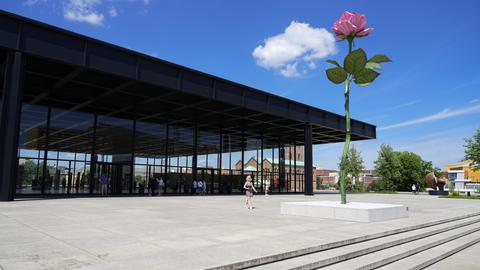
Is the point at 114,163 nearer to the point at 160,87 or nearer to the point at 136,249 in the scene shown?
the point at 160,87

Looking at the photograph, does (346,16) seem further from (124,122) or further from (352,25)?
(124,122)

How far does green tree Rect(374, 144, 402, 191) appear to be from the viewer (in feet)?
233

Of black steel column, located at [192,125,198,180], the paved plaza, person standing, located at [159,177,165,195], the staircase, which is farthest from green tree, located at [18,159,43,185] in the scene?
the staircase

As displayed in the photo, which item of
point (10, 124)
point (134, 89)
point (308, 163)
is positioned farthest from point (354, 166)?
point (10, 124)

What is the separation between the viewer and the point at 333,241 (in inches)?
298

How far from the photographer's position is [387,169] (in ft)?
235

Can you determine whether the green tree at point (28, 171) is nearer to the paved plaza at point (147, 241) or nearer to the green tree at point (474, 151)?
the paved plaza at point (147, 241)

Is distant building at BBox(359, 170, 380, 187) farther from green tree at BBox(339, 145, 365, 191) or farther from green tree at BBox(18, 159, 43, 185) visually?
green tree at BBox(18, 159, 43, 185)

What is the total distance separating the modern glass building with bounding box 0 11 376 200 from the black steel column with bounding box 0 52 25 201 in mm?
40

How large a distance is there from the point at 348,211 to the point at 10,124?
1424 centimetres

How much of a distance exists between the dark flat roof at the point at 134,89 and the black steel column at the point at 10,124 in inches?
29.6

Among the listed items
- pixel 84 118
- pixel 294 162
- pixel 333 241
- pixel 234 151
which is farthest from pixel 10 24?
pixel 294 162

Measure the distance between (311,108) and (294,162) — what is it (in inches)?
395

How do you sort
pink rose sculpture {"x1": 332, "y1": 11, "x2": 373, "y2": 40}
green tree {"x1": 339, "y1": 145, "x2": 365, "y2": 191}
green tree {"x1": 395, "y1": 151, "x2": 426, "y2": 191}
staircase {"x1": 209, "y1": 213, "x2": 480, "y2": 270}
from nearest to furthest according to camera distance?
staircase {"x1": 209, "y1": 213, "x2": 480, "y2": 270}
pink rose sculpture {"x1": 332, "y1": 11, "x2": 373, "y2": 40}
green tree {"x1": 339, "y1": 145, "x2": 365, "y2": 191}
green tree {"x1": 395, "y1": 151, "x2": 426, "y2": 191}
